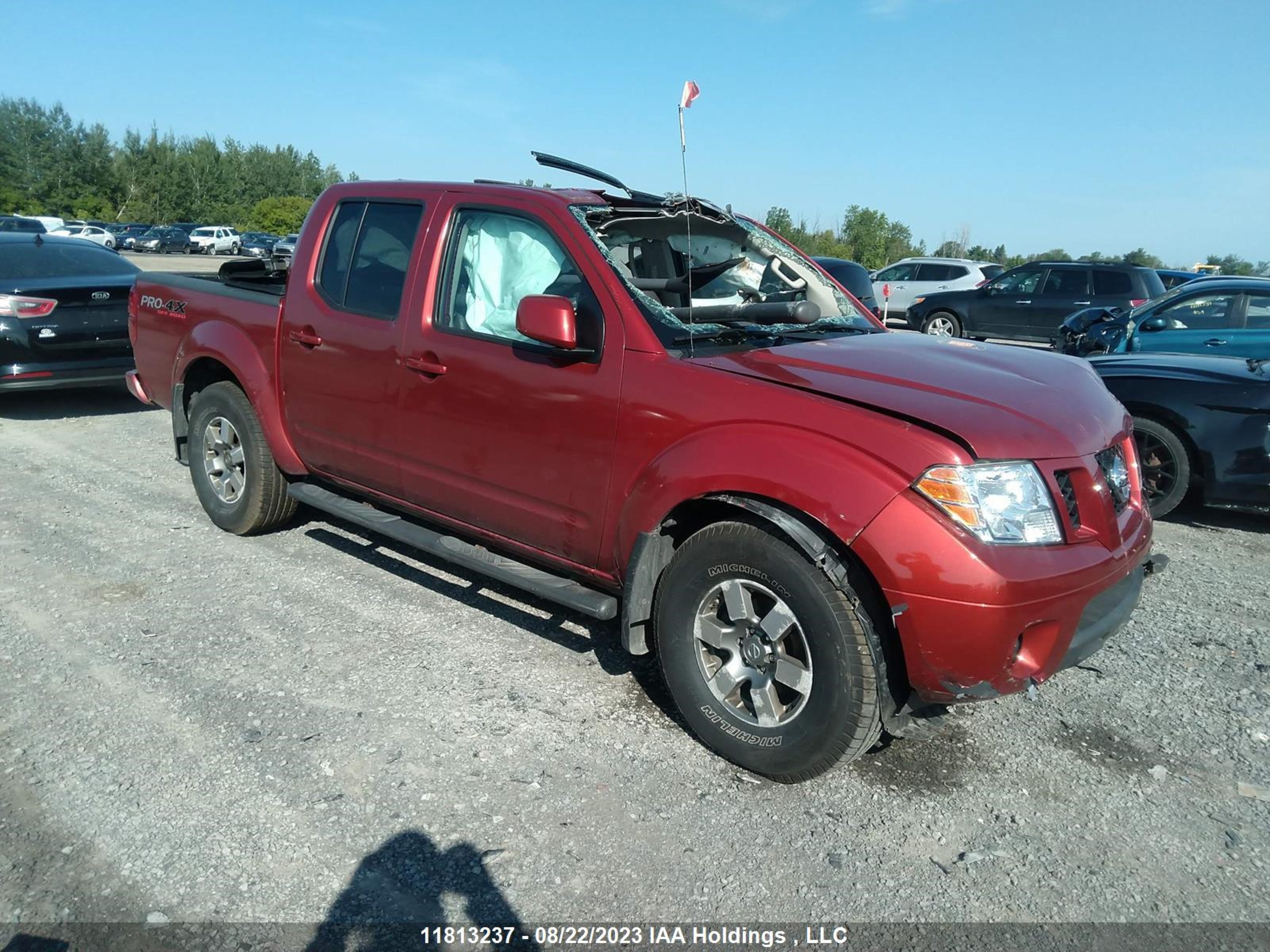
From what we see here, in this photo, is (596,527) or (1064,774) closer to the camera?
(1064,774)

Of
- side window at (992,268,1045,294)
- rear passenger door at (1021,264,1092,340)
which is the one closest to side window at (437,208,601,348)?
rear passenger door at (1021,264,1092,340)

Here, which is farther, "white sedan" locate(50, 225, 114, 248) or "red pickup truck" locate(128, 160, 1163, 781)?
"white sedan" locate(50, 225, 114, 248)

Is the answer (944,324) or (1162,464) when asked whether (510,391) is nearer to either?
(1162,464)

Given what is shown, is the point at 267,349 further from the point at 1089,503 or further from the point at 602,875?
the point at 1089,503

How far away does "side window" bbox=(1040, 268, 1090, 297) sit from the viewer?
1656cm

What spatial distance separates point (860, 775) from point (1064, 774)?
2.34 feet

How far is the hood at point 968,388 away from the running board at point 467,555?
1024mm

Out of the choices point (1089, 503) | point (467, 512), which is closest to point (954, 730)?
point (1089, 503)

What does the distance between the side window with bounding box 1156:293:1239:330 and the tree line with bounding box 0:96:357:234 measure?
65459 millimetres

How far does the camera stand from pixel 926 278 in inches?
827

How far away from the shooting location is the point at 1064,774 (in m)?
3.32

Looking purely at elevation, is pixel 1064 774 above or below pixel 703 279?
below

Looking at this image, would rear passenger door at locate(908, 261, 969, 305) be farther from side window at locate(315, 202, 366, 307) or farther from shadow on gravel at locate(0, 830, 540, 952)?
shadow on gravel at locate(0, 830, 540, 952)

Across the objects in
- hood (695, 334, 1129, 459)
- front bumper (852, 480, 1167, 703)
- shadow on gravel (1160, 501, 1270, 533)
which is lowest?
shadow on gravel (1160, 501, 1270, 533)
